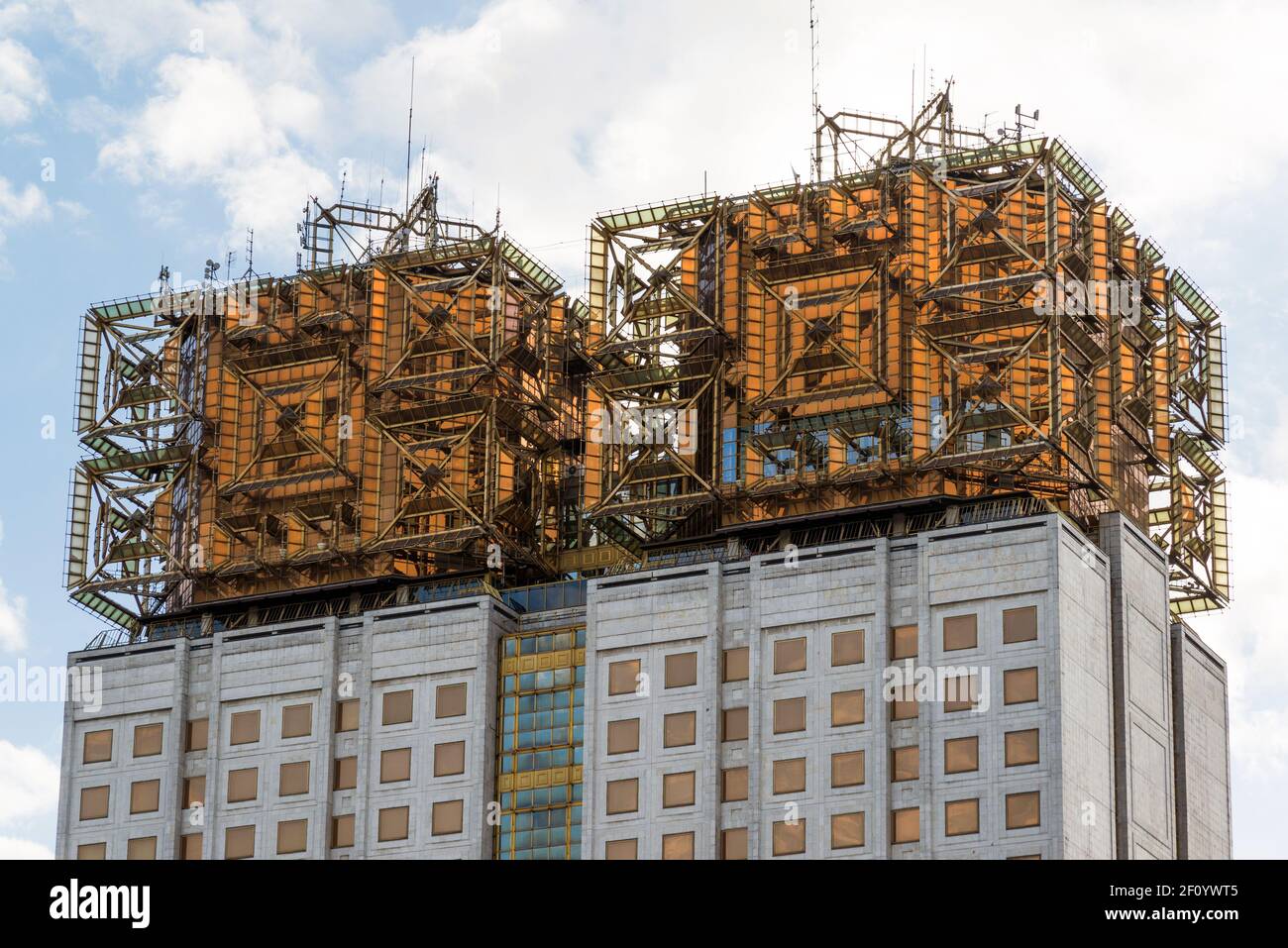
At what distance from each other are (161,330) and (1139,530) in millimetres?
63100

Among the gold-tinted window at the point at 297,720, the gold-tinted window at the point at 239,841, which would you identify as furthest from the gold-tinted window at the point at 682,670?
the gold-tinted window at the point at 239,841

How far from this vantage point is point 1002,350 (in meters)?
160

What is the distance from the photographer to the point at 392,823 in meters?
166

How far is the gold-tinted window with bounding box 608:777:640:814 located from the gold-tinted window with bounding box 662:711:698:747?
2789 mm

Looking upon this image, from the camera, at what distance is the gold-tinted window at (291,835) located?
167 meters

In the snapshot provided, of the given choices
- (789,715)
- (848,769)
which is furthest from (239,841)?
(848,769)

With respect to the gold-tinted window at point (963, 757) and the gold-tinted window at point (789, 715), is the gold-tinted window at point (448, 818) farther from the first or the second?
the gold-tinted window at point (963, 757)

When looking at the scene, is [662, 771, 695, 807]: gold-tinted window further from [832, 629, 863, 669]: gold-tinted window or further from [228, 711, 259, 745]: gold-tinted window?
[228, 711, 259, 745]: gold-tinted window

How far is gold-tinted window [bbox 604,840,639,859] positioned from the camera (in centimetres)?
15838

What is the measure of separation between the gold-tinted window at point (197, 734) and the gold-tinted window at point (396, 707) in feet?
38.4

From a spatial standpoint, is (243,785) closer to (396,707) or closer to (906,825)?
(396,707)

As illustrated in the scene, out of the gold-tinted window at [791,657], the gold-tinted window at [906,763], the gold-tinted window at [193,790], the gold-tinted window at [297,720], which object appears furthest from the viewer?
the gold-tinted window at [193,790]

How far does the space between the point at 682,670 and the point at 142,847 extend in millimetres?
34608
